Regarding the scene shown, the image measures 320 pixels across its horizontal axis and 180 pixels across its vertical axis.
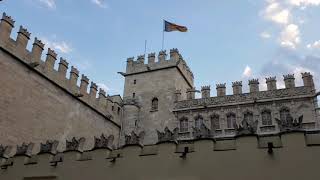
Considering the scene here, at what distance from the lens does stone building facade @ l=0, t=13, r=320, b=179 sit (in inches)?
284

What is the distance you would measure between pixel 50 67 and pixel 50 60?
16.2 inches

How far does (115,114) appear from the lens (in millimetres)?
24844

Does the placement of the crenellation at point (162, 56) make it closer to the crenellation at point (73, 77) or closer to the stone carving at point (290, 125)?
the crenellation at point (73, 77)

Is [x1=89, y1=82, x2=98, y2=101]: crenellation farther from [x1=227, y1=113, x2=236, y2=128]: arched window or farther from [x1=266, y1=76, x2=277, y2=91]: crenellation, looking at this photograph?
[x1=266, y1=76, x2=277, y2=91]: crenellation

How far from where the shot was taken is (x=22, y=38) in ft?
56.1

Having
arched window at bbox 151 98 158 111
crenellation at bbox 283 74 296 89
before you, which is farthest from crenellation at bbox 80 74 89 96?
crenellation at bbox 283 74 296 89

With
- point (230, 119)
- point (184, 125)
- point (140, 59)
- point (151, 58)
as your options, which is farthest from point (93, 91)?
point (230, 119)

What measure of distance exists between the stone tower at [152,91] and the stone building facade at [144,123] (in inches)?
3.1

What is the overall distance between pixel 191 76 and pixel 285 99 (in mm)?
9718

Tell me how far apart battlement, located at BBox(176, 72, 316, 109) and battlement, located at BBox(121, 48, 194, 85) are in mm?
3763

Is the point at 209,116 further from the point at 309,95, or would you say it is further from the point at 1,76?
the point at 1,76

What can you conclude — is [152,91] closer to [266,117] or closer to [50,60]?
[266,117]

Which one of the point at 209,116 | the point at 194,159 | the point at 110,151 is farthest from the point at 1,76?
the point at 209,116

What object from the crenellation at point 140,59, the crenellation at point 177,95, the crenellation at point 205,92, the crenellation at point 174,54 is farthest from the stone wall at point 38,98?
the crenellation at point 205,92
